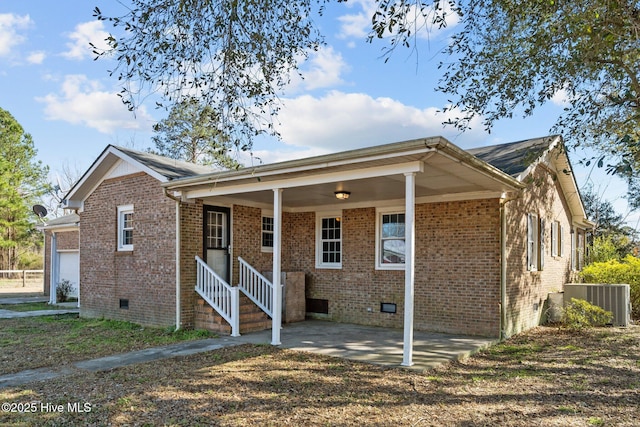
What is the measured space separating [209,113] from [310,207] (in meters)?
6.56

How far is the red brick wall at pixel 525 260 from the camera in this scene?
975cm

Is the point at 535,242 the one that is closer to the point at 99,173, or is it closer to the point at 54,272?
the point at 99,173

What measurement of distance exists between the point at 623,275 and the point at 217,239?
11575mm

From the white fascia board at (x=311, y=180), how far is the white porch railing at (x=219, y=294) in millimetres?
1648

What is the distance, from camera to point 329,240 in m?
12.1

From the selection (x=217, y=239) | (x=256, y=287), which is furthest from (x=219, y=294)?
(x=217, y=239)

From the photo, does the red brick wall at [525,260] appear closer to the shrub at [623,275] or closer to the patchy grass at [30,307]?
the shrub at [623,275]

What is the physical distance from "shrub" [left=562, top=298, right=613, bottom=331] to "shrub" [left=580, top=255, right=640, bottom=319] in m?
2.59

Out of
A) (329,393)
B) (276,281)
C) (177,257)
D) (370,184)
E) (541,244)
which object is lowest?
(329,393)

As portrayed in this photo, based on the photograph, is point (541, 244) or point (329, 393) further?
point (541, 244)

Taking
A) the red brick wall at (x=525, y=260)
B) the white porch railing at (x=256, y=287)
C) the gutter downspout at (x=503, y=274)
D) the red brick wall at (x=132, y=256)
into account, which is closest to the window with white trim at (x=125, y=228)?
the red brick wall at (x=132, y=256)

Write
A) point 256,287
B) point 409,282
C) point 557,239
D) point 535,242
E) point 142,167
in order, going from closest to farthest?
point 409,282 < point 142,167 < point 256,287 < point 535,242 < point 557,239

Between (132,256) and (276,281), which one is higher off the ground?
(132,256)

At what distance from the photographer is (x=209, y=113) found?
5926 mm
